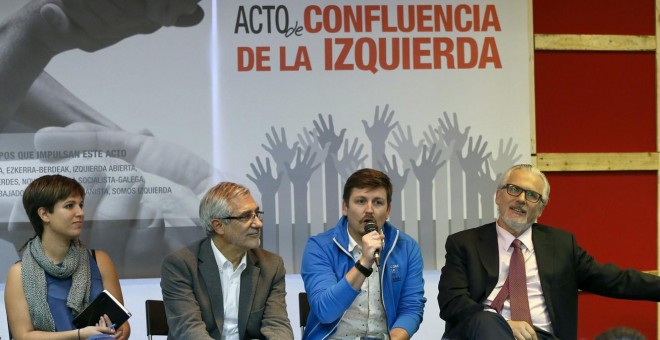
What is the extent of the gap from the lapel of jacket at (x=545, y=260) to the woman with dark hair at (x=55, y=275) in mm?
1824

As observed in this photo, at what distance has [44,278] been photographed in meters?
3.42

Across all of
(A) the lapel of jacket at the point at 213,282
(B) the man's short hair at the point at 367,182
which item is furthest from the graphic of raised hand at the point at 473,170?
(A) the lapel of jacket at the point at 213,282

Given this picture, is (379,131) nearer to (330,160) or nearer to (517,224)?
(330,160)

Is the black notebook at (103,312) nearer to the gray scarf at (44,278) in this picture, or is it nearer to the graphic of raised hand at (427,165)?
the gray scarf at (44,278)

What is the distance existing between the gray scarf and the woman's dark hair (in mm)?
98

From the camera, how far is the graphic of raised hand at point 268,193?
15.0ft

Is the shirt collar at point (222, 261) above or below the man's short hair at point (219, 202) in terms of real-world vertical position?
below

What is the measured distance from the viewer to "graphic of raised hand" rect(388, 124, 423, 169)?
15.3ft

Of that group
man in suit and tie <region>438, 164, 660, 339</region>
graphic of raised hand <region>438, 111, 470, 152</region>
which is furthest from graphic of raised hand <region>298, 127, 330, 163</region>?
man in suit and tie <region>438, 164, 660, 339</region>

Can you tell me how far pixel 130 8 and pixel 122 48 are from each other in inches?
8.8

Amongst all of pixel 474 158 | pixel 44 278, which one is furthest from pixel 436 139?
pixel 44 278

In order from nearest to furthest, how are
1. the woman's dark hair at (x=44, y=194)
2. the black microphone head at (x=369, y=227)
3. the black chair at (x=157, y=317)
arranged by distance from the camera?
1. the black microphone head at (x=369, y=227)
2. the woman's dark hair at (x=44, y=194)
3. the black chair at (x=157, y=317)

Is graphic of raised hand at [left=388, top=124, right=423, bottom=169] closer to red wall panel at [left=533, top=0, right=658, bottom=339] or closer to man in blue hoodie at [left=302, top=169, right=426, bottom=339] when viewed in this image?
red wall panel at [left=533, top=0, right=658, bottom=339]

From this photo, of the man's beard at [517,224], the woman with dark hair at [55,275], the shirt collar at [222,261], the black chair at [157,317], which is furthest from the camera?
the black chair at [157,317]
